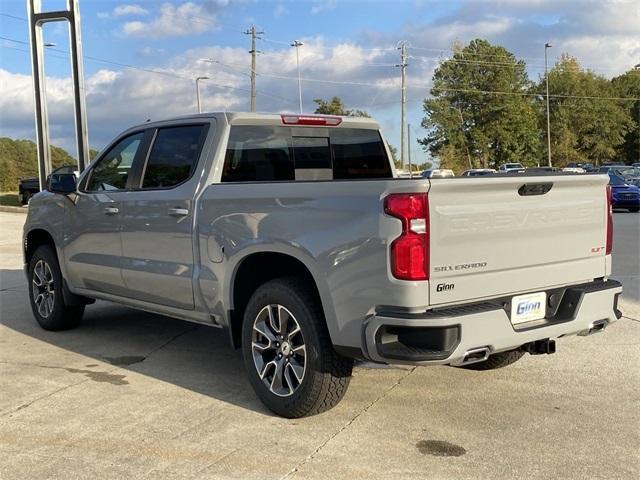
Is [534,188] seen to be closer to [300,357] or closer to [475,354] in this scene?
[475,354]

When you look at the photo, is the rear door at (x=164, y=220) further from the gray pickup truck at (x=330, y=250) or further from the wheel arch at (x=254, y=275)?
the wheel arch at (x=254, y=275)

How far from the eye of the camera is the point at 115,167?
576cm

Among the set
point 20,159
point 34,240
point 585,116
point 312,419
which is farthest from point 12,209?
point 585,116

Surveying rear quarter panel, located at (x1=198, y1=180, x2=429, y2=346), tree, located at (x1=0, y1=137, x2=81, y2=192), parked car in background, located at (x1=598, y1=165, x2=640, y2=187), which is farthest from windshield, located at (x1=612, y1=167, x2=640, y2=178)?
tree, located at (x1=0, y1=137, x2=81, y2=192)

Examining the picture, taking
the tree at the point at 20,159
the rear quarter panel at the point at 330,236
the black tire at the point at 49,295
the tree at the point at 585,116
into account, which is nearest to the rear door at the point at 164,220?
the rear quarter panel at the point at 330,236

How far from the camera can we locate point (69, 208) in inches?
240

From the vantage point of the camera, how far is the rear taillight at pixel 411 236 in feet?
11.2

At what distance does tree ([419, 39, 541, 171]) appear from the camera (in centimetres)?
6088

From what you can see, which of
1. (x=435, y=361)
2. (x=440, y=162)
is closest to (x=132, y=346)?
(x=435, y=361)

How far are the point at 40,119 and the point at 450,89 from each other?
53879 mm

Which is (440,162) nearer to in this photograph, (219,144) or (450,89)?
(450,89)

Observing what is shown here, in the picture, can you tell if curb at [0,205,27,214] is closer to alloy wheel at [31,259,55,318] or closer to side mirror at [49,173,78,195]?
alloy wheel at [31,259,55,318]

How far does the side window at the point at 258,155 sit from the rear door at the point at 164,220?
0.24 meters

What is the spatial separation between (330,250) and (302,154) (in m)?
1.71
